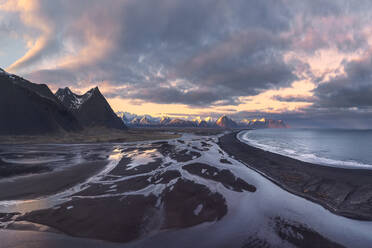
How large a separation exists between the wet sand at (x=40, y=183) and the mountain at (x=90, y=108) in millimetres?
138506

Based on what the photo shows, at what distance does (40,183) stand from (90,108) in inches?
6213

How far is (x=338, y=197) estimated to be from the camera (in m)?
13.5

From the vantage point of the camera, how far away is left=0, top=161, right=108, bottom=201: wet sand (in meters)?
13.6

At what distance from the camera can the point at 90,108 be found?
15075cm

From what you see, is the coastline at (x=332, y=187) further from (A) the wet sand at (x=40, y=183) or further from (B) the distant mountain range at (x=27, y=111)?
(B) the distant mountain range at (x=27, y=111)

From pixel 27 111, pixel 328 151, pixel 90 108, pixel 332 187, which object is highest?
pixel 90 108

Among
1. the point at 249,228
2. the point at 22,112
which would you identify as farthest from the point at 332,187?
the point at 22,112

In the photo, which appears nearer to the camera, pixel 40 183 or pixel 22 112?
pixel 40 183

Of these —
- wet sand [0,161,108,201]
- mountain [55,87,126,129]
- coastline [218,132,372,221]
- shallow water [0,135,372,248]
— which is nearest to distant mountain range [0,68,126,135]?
mountain [55,87,126,129]

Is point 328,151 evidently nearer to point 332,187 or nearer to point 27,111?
point 332,187

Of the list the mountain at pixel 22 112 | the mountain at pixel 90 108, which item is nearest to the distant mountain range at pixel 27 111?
the mountain at pixel 22 112

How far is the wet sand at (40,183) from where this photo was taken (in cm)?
1356

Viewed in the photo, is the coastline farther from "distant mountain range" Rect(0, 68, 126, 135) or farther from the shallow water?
"distant mountain range" Rect(0, 68, 126, 135)

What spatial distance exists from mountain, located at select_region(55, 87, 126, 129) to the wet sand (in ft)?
454
